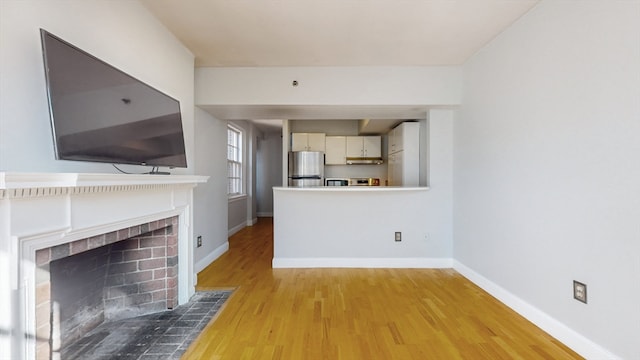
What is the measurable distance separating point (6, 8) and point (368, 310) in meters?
2.90

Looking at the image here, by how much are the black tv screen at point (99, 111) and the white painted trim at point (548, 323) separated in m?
3.14

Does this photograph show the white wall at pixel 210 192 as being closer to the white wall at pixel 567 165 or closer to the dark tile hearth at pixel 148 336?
the dark tile hearth at pixel 148 336

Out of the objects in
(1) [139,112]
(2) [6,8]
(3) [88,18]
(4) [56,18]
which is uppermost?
(3) [88,18]

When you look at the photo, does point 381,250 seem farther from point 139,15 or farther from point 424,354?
point 139,15

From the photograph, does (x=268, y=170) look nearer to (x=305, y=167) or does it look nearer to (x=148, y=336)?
(x=305, y=167)

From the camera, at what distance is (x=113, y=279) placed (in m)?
2.25

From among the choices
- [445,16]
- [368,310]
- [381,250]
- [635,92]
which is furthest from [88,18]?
[381,250]

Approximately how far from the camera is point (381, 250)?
11.9 ft

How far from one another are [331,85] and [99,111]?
2.40m

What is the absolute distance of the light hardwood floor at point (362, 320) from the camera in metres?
1.86

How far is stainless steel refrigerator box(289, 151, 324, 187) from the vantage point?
5.33m

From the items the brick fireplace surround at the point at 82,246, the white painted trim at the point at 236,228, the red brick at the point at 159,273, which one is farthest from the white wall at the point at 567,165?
the white painted trim at the point at 236,228

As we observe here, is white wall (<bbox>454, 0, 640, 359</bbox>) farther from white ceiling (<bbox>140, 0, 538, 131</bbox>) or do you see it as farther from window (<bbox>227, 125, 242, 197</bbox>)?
window (<bbox>227, 125, 242, 197</bbox>)

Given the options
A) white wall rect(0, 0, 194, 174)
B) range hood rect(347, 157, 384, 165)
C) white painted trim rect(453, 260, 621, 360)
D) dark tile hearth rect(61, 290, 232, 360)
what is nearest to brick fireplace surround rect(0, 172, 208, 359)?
dark tile hearth rect(61, 290, 232, 360)
